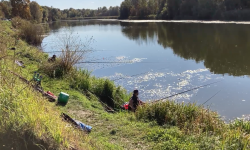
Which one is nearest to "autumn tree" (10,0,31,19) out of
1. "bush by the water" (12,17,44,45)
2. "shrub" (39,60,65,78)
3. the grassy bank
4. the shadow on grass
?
"bush by the water" (12,17,44,45)

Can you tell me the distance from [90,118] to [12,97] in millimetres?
2939

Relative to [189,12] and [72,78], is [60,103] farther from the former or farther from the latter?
[189,12]

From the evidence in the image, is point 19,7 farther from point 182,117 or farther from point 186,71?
point 182,117

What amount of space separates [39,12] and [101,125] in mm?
53772

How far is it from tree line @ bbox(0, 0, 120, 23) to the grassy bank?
24.6m

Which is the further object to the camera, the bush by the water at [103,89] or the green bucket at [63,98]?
the bush by the water at [103,89]

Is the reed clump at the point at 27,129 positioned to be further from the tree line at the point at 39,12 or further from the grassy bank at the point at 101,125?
the tree line at the point at 39,12

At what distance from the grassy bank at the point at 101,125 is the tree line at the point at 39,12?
24.6 m

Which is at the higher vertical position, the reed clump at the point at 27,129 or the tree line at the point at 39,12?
the tree line at the point at 39,12

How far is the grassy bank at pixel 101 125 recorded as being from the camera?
10.4 ft

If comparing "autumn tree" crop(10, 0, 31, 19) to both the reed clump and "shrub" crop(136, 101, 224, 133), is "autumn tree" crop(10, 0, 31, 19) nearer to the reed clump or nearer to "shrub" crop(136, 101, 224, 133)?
"shrub" crop(136, 101, 224, 133)

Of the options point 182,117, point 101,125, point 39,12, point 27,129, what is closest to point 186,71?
point 182,117

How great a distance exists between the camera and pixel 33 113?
3434 millimetres

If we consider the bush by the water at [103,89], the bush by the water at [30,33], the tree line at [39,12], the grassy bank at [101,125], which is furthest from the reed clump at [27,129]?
the tree line at [39,12]
